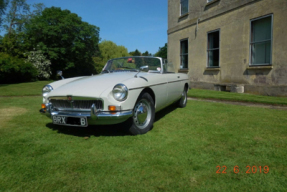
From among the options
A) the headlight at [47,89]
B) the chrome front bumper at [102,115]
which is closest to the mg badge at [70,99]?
the chrome front bumper at [102,115]

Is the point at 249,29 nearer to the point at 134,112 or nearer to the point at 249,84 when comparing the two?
the point at 249,84

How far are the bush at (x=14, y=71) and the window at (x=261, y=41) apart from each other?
1839 centimetres

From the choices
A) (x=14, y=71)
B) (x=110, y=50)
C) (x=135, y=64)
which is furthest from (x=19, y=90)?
(x=110, y=50)

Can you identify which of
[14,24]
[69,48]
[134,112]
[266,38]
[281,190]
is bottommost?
[281,190]

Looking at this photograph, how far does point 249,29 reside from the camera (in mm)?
8758

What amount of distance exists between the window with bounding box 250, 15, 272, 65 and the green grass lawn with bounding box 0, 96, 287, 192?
16.8ft

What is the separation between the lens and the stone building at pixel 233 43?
25.3 ft

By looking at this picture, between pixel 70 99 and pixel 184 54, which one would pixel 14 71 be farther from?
pixel 70 99

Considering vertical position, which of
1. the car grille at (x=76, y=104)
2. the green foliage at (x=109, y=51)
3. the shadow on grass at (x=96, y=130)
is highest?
the green foliage at (x=109, y=51)

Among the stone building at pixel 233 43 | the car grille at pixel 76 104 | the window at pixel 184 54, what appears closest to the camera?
the car grille at pixel 76 104

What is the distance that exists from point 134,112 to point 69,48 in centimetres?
3070

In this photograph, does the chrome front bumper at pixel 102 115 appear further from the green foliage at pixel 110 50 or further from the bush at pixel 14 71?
the green foliage at pixel 110 50

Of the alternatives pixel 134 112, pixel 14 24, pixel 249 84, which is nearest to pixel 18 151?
pixel 134 112

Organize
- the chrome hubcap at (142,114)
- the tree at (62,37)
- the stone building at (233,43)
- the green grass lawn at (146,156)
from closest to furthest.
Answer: the green grass lawn at (146,156) < the chrome hubcap at (142,114) < the stone building at (233,43) < the tree at (62,37)
